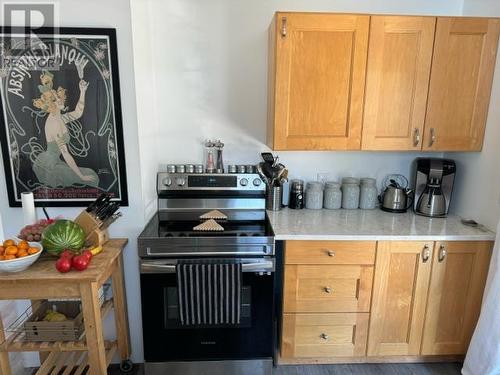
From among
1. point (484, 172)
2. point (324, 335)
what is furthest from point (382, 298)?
point (484, 172)

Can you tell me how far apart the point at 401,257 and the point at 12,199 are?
86.5 inches

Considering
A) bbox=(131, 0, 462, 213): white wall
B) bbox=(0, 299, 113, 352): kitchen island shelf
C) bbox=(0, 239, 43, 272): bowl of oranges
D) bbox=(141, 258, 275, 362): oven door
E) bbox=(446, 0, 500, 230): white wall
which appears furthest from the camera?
bbox=(131, 0, 462, 213): white wall

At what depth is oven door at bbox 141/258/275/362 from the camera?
1.73m

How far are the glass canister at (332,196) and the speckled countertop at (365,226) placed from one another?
5 centimetres

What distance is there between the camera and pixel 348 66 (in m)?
1.84

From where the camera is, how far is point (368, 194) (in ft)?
7.31

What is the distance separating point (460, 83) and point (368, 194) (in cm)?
85

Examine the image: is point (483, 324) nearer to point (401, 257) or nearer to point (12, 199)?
point (401, 257)

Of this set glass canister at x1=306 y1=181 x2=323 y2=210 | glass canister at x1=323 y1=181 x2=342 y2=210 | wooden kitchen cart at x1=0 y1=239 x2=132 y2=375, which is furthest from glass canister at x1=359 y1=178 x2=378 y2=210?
wooden kitchen cart at x1=0 y1=239 x2=132 y2=375

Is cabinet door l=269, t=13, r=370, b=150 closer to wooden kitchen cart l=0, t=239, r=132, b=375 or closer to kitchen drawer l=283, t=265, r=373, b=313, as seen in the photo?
kitchen drawer l=283, t=265, r=373, b=313

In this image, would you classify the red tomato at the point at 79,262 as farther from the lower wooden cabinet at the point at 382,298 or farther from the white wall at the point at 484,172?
the white wall at the point at 484,172

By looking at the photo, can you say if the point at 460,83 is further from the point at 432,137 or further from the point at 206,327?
the point at 206,327

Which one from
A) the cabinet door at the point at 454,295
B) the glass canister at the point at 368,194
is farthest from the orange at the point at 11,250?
the cabinet door at the point at 454,295

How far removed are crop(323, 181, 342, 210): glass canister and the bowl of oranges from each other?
67.1 inches
